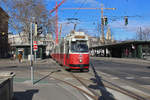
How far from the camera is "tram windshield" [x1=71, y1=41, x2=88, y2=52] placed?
53.8 feet

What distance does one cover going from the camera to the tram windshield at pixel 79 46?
16.4 metres

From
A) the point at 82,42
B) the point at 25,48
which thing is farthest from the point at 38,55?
the point at 82,42

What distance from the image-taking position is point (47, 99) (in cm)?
749

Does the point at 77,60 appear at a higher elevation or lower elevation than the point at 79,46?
lower

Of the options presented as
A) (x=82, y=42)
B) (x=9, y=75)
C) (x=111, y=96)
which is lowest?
(x=111, y=96)

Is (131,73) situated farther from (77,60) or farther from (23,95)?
(23,95)

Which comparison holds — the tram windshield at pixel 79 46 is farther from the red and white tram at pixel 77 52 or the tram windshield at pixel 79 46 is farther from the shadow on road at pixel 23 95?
the shadow on road at pixel 23 95

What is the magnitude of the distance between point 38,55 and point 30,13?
8.55 metres

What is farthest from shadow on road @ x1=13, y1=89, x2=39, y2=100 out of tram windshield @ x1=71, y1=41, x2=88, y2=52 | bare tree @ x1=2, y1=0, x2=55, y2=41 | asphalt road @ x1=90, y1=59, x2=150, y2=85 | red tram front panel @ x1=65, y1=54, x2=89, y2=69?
bare tree @ x1=2, y1=0, x2=55, y2=41

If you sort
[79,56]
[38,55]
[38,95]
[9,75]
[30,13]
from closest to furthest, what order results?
[9,75] → [38,95] → [79,56] → [30,13] → [38,55]

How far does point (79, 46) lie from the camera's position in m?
16.5

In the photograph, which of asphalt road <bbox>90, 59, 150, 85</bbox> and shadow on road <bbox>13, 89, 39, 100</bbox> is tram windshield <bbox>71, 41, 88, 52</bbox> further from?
shadow on road <bbox>13, 89, 39, 100</bbox>

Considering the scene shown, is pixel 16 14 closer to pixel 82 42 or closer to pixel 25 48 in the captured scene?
pixel 25 48

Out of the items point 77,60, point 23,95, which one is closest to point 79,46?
point 77,60
